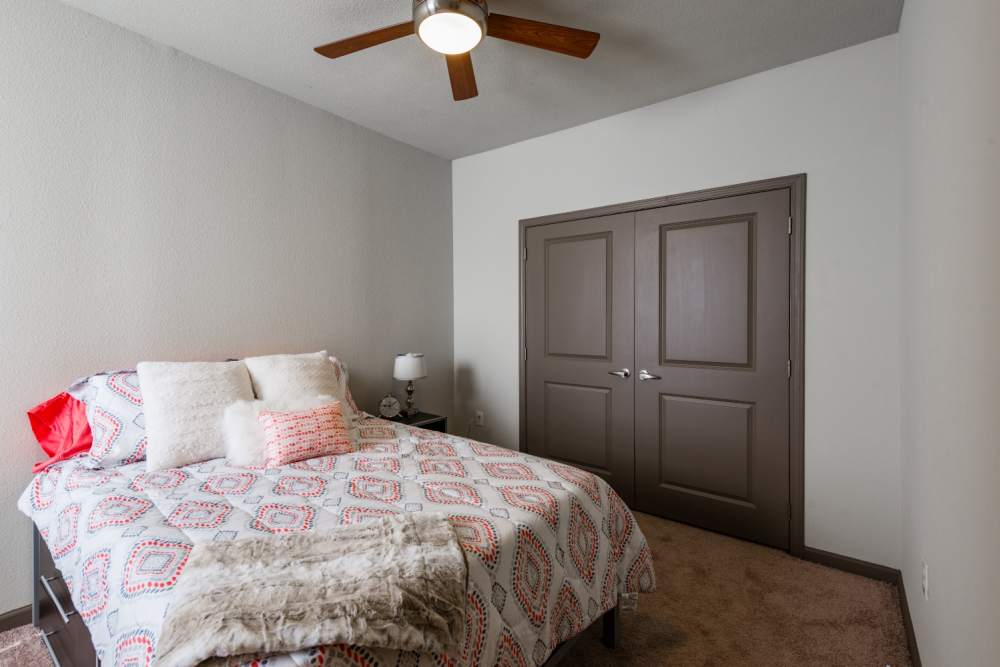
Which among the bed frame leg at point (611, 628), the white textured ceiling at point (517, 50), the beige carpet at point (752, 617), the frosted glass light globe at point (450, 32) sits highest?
the white textured ceiling at point (517, 50)

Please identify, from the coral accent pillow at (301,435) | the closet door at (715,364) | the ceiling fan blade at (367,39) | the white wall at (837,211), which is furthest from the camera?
the closet door at (715,364)

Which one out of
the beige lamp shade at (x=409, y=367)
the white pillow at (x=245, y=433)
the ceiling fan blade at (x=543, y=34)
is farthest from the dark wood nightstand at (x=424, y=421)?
the ceiling fan blade at (x=543, y=34)

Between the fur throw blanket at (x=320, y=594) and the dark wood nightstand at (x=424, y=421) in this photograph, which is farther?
the dark wood nightstand at (x=424, y=421)

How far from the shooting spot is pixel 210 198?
8.25 ft

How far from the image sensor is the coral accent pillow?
199cm

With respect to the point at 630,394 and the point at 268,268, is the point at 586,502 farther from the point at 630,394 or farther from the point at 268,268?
the point at 268,268

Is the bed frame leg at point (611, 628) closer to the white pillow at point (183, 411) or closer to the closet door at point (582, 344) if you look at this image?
the closet door at point (582, 344)

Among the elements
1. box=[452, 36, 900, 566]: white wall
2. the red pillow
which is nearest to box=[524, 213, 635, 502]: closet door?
box=[452, 36, 900, 566]: white wall

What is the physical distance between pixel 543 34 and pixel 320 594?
6.43ft

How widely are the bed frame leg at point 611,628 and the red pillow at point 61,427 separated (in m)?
2.13

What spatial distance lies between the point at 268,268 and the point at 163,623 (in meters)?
2.13

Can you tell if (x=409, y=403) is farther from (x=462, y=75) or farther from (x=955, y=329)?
(x=955, y=329)

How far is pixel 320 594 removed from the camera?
100 cm

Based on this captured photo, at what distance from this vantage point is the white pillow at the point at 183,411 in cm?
191
